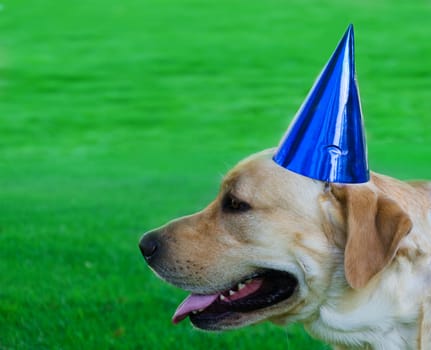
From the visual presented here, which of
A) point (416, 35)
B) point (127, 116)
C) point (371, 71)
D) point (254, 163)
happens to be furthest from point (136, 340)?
point (416, 35)

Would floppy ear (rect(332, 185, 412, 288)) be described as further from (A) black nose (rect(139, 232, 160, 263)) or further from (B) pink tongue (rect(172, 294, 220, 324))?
(A) black nose (rect(139, 232, 160, 263))

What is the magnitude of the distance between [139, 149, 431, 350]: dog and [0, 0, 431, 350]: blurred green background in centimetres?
167

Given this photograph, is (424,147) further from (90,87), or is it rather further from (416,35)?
(416,35)

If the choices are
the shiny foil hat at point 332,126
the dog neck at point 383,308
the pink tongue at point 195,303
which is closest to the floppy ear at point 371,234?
the dog neck at point 383,308

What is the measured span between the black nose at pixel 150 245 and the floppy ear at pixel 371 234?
32.6 inches

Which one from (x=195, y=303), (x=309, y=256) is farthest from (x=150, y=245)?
(x=309, y=256)

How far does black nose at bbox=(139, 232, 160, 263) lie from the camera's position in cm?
404

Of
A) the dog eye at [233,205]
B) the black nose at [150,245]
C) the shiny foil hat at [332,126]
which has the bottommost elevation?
the black nose at [150,245]

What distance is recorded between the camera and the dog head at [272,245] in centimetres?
364

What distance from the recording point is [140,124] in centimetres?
1588

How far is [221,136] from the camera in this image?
49.3 ft

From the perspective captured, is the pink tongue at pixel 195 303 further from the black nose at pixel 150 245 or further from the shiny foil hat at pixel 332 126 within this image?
the shiny foil hat at pixel 332 126

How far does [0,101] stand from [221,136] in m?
5.02

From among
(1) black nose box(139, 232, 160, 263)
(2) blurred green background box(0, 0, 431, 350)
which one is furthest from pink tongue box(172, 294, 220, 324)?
(2) blurred green background box(0, 0, 431, 350)
